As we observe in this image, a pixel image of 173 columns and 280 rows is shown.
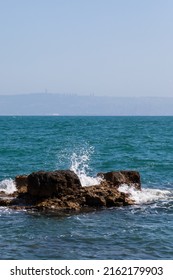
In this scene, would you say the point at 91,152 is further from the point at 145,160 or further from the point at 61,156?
the point at 145,160

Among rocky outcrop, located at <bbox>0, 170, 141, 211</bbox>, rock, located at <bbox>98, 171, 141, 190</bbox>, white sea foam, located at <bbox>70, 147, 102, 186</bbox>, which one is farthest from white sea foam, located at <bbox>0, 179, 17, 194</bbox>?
rock, located at <bbox>98, 171, 141, 190</bbox>

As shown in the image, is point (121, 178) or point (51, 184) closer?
point (51, 184)

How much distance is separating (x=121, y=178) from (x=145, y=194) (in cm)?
167

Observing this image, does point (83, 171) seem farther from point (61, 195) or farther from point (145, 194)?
point (61, 195)

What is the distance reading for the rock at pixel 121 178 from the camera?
1165 inches

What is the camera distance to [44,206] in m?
25.4

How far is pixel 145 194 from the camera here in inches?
1169

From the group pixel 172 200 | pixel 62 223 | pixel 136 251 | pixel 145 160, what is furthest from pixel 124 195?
pixel 145 160

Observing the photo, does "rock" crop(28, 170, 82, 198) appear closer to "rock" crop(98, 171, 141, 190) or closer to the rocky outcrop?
the rocky outcrop

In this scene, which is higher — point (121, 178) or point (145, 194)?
point (121, 178)

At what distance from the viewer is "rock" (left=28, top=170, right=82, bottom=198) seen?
26016mm

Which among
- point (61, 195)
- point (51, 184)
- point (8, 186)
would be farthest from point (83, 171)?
point (51, 184)

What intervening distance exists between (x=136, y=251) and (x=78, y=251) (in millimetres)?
2140

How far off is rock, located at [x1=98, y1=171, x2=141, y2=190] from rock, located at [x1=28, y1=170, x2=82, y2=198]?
12.4 feet
